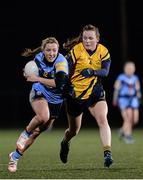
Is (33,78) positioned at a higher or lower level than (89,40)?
lower

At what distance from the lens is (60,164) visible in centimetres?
1111

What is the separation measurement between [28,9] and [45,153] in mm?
22591

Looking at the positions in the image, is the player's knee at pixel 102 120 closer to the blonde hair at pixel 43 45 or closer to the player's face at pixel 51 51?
the player's face at pixel 51 51

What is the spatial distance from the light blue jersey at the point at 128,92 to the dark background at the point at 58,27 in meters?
12.2

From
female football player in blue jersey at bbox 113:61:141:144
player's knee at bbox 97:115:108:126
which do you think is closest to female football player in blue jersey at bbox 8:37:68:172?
player's knee at bbox 97:115:108:126

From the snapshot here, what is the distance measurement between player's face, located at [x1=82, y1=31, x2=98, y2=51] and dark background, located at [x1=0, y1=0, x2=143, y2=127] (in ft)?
66.6

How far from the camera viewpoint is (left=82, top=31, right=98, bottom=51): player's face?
10.4 meters

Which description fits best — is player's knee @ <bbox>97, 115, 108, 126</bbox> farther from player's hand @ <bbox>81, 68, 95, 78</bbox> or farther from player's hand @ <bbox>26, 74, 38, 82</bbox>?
player's hand @ <bbox>26, 74, 38, 82</bbox>

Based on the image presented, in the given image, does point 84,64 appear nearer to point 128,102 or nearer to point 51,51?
point 51,51

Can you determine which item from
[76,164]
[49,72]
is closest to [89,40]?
[49,72]

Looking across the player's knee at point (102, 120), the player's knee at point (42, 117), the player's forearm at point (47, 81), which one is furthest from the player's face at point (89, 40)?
the player's knee at point (42, 117)

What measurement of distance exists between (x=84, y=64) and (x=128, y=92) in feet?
26.7

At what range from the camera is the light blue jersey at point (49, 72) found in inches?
395

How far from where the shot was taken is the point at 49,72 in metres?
10.2
